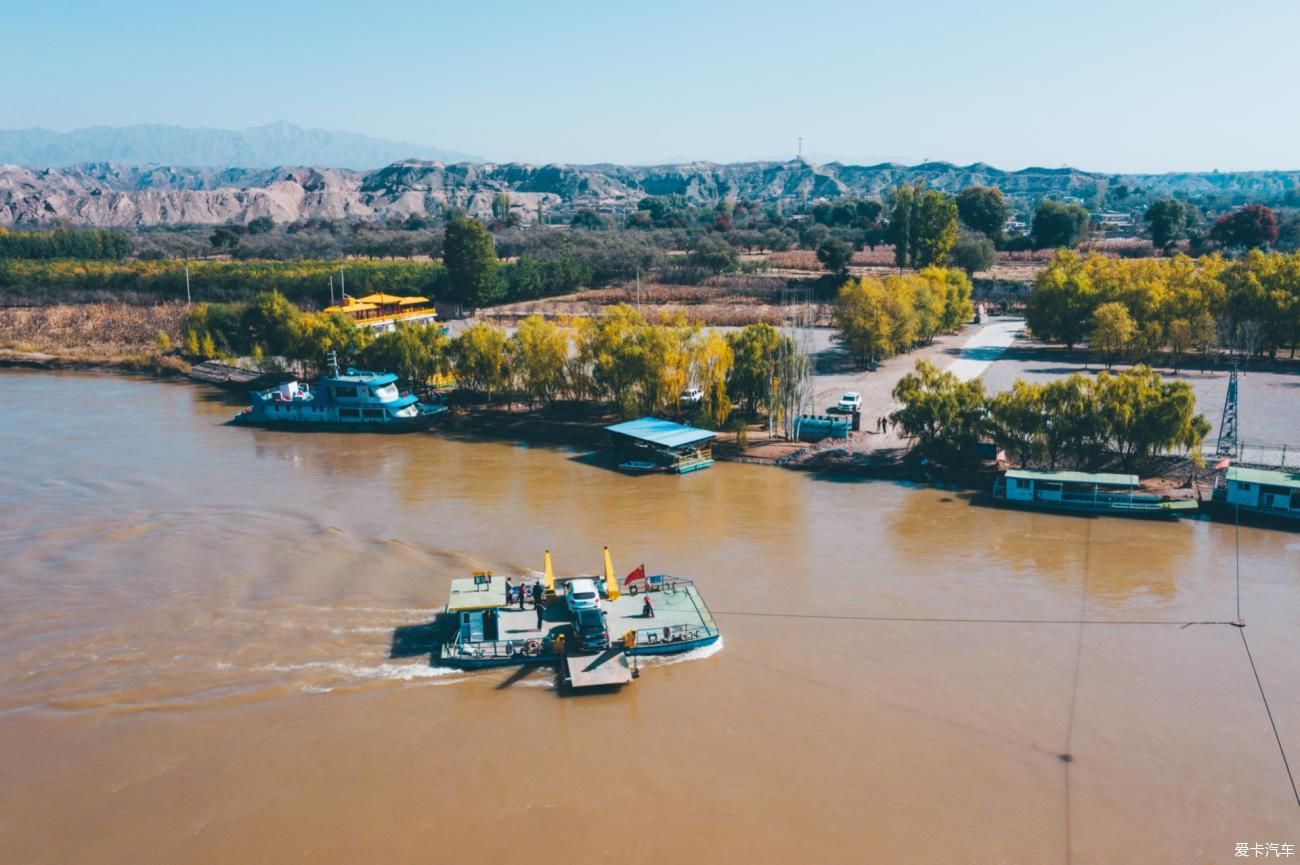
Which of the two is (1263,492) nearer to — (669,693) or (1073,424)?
(1073,424)

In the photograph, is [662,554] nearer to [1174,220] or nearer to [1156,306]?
[1156,306]

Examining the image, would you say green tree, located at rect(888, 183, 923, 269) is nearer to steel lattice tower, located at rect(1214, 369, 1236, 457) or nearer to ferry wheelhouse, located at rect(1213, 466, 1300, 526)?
steel lattice tower, located at rect(1214, 369, 1236, 457)

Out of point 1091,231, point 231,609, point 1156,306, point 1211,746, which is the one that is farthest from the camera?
point 1091,231

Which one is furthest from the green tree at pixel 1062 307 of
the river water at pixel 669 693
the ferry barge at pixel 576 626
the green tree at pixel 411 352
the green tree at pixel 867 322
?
the ferry barge at pixel 576 626

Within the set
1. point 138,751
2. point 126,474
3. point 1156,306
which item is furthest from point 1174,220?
point 138,751

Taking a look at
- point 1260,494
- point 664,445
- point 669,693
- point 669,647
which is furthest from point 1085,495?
point 669,693

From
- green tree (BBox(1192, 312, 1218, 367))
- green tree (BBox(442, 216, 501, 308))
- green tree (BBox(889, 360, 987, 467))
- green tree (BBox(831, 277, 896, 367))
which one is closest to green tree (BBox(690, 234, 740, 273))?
green tree (BBox(442, 216, 501, 308))
